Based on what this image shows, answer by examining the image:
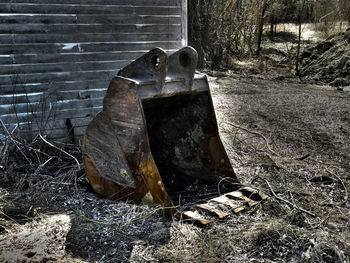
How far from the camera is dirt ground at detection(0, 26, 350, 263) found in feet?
10.6

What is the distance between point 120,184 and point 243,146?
8.15ft

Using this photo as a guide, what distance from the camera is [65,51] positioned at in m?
5.71

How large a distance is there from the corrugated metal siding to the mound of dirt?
6.57 metres

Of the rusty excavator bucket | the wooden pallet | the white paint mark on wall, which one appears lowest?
the wooden pallet

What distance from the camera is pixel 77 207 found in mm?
4004

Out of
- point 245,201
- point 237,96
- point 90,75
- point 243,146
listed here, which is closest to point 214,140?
point 245,201

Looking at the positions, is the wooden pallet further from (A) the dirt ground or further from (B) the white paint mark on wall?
(B) the white paint mark on wall

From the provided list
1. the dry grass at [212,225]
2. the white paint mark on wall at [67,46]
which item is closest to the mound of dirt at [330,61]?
the dry grass at [212,225]

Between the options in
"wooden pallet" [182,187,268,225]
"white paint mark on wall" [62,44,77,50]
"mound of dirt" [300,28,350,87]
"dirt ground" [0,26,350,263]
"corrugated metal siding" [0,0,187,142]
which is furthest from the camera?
"mound of dirt" [300,28,350,87]

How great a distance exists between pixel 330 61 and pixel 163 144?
369 inches

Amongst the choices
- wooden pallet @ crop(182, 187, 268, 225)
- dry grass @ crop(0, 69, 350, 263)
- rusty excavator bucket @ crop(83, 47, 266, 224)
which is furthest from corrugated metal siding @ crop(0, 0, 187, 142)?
wooden pallet @ crop(182, 187, 268, 225)

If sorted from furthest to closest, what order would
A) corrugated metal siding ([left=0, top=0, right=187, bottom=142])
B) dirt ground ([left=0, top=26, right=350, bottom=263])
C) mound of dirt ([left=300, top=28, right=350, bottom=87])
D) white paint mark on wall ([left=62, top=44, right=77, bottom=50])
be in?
mound of dirt ([left=300, top=28, right=350, bottom=87]) < white paint mark on wall ([left=62, top=44, right=77, bottom=50]) < corrugated metal siding ([left=0, top=0, right=187, bottom=142]) < dirt ground ([left=0, top=26, right=350, bottom=263])

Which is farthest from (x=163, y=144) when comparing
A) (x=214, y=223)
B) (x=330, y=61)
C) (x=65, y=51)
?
(x=330, y=61)

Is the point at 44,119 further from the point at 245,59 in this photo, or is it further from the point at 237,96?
the point at 245,59
